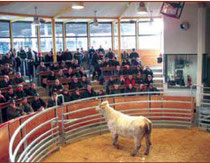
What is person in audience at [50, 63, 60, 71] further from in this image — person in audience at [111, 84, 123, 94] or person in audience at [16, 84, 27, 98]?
person in audience at [16, 84, 27, 98]

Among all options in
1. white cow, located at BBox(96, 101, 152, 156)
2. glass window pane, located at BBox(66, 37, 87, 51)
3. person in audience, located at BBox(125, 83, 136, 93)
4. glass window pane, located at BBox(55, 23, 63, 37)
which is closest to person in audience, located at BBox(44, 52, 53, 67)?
glass window pane, located at BBox(55, 23, 63, 37)

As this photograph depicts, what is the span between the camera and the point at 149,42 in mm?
19234

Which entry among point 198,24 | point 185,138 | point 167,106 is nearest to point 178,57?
point 198,24

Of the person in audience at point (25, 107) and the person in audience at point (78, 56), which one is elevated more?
the person in audience at point (78, 56)

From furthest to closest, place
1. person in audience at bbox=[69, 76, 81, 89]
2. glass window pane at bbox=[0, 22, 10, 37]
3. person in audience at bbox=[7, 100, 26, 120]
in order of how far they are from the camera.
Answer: glass window pane at bbox=[0, 22, 10, 37]
person in audience at bbox=[69, 76, 81, 89]
person in audience at bbox=[7, 100, 26, 120]

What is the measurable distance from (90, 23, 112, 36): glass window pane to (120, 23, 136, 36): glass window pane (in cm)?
93

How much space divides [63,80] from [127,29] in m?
8.78

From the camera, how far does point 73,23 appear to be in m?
18.0

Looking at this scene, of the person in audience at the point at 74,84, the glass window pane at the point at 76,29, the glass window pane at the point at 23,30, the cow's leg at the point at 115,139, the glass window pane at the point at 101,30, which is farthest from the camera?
the glass window pane at the point at 101,30

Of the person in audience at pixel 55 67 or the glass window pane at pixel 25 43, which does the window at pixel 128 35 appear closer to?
the glass window pane at pixel 25 43

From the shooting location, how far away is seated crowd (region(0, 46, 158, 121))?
934 cm

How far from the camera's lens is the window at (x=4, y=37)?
15023 mm

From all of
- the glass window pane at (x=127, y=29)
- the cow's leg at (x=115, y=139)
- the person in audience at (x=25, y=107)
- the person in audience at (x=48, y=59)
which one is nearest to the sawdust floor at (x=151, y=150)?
the cow's leg at (x=115, y=139)

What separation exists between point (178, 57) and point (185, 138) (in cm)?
672
